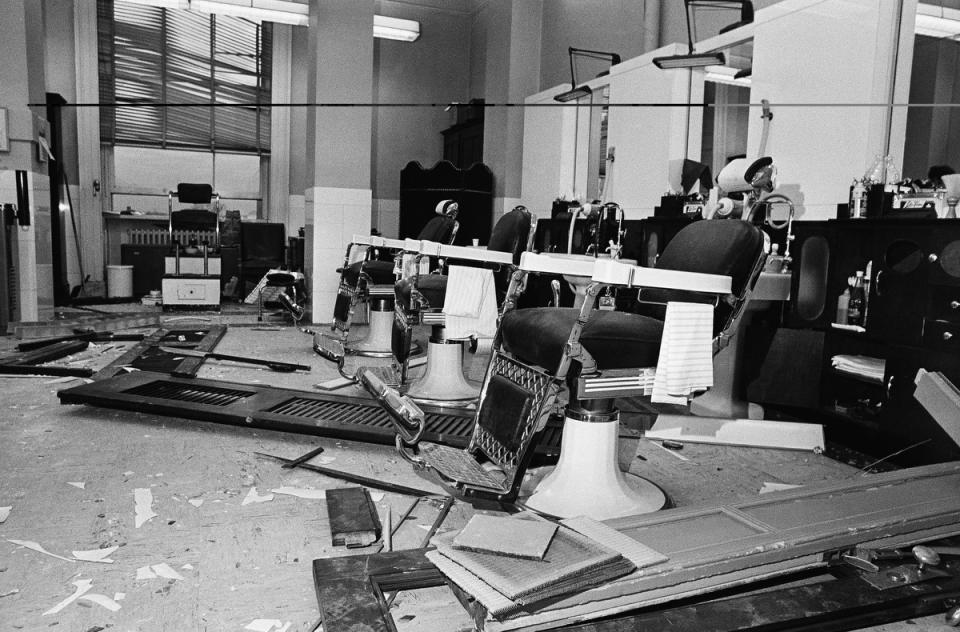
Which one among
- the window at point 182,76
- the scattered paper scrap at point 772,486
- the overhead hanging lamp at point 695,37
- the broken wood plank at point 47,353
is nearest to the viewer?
the scattered paper scrap at point 772,486

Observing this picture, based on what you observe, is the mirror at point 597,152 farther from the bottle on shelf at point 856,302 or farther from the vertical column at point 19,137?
the vertical column at point 19,137

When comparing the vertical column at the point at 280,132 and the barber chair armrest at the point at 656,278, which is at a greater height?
the vertical column at the point at 280,132

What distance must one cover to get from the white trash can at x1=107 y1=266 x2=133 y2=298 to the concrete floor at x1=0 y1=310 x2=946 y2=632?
4848mm

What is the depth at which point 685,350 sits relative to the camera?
1.90 meters

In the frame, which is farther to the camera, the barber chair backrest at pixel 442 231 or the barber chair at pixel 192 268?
the barber chair at pixel 192 268

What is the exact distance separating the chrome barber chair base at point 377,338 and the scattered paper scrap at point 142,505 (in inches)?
98.2

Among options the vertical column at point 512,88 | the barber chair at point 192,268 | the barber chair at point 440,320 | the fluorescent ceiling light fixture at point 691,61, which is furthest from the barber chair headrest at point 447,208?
the barber chair at point 192,268

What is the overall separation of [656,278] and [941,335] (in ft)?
4.68

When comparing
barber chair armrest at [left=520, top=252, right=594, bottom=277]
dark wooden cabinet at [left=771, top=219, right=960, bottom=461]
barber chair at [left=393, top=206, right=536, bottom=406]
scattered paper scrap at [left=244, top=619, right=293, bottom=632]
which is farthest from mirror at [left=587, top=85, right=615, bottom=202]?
scattered paper scrap at [left=244, top=619, right=293, bottom=632]

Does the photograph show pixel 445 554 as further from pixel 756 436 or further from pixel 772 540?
pixel 756 436

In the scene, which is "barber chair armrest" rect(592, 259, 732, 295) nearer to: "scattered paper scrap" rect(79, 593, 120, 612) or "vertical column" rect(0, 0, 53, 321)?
"scattered paper scrap" rect(79, 593, 120, 612)

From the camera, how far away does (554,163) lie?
6.91 meters

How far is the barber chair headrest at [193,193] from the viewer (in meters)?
7.87

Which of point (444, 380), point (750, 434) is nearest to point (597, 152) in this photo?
point (444, 380)
